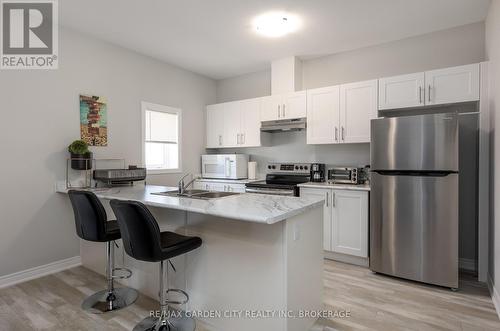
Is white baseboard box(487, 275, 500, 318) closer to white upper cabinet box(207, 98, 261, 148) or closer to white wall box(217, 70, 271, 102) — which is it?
white upper cabinet box(207, 98, 261, 148)

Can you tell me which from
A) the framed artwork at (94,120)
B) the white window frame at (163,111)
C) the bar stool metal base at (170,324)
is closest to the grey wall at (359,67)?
the white window frame at (163,111)

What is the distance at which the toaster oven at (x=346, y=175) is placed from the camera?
356 cm

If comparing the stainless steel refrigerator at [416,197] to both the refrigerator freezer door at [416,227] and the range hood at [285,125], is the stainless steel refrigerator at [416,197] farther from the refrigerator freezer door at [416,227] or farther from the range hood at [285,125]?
the range hood at [285,125]

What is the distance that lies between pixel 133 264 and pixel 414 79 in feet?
11.8

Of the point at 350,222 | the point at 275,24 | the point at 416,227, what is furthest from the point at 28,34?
the point at 416,227

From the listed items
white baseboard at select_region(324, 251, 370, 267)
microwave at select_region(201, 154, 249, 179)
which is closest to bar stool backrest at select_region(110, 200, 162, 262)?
white baseboard at select_region(324, 251, 370, 267)

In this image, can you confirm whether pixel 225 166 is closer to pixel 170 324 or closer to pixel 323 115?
pixel 323 115

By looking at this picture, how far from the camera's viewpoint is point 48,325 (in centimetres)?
210

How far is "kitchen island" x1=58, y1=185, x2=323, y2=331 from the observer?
1.73 m

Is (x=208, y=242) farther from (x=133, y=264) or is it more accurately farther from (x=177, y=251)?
(x=133, y=264)

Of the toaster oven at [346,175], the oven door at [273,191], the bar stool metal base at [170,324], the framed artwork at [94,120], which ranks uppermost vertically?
the framed artwork at [94,120]

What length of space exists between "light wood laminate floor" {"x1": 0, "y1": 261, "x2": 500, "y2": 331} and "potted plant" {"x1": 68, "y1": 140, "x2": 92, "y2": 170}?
3.99ft

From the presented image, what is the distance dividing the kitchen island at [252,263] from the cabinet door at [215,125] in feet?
8.94

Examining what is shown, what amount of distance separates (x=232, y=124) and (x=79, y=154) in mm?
2373
